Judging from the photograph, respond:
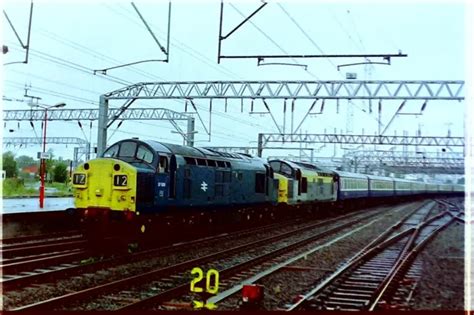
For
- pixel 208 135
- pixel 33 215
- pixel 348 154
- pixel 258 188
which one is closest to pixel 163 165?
pixel 208 135

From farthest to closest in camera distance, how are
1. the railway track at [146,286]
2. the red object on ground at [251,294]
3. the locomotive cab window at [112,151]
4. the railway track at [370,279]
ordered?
the locomotive cab window at [112,151], the railway track at [370,279], the red object on ground at [251,294], the railway track at [146,286]

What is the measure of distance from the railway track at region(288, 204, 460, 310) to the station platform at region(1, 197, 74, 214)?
256 centimetres

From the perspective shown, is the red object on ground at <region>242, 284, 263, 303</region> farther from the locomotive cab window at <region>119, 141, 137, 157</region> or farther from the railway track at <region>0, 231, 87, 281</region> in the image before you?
the locomotive cab window at <region>119, 141, 137, 157</region>

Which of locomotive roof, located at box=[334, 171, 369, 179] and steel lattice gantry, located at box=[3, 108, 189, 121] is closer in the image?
steel lattice gantry, located at box=[3, 108, 189, 121]

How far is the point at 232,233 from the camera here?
8.47m

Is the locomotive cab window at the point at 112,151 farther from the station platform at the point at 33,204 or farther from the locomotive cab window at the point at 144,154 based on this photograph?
the station platform at the point at 33,204

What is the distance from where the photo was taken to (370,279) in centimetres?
518

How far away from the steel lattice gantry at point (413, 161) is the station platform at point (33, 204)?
3.73m

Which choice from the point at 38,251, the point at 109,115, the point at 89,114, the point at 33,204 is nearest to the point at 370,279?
the point at 109,115

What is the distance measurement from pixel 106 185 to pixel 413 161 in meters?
4.27

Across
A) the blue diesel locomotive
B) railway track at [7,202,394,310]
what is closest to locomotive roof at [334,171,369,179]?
the blue diesel locomotive

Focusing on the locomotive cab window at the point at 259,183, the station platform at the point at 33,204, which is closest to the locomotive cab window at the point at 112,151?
the station platform at the point at 33,204

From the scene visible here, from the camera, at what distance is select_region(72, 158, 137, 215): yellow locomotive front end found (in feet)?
19.8

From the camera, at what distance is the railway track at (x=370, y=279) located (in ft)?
13.6
